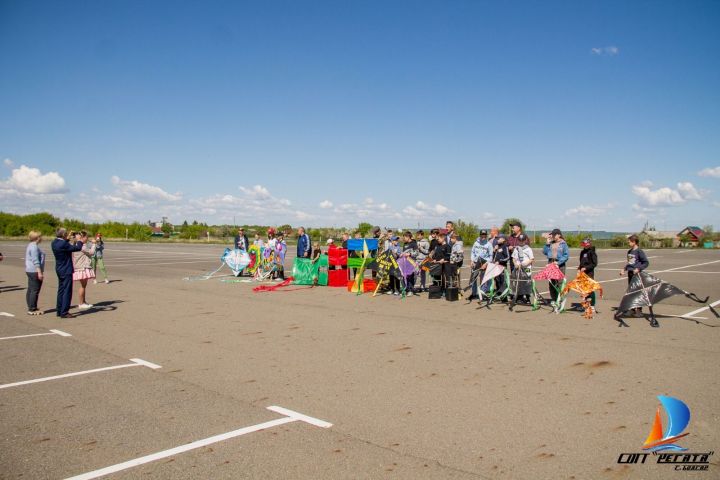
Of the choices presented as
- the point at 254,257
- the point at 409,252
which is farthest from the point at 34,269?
the point at 254,257

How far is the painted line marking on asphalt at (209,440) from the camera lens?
3766mm

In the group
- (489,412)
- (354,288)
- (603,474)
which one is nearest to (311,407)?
(489,412)

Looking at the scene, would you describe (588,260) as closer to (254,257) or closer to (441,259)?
(441,259)

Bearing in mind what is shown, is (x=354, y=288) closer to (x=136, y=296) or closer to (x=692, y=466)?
(x=136, y=296)

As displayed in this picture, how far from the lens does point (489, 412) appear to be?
16.2ft

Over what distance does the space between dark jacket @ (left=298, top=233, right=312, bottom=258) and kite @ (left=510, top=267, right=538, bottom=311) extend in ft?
26.0

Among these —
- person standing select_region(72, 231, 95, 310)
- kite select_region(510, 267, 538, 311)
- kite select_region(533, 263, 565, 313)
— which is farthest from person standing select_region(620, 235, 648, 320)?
person standing select_region(72, 231, 95, 310)

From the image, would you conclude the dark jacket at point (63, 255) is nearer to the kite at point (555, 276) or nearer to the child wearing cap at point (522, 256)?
the child wearing cap at point (522, 256)

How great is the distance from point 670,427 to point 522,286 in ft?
23.9

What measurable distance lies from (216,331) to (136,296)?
240 inches

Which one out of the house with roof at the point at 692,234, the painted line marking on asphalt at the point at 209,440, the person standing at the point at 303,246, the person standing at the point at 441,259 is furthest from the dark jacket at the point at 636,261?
the house with roof at the point at 692,234

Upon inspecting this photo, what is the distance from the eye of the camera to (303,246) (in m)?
17.8

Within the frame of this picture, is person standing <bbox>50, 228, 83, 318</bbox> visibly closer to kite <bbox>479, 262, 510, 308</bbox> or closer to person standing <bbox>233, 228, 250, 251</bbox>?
person standing <bbox>233, 228, 250, 251</bbox>

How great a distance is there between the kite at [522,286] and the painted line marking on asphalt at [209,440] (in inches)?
307
